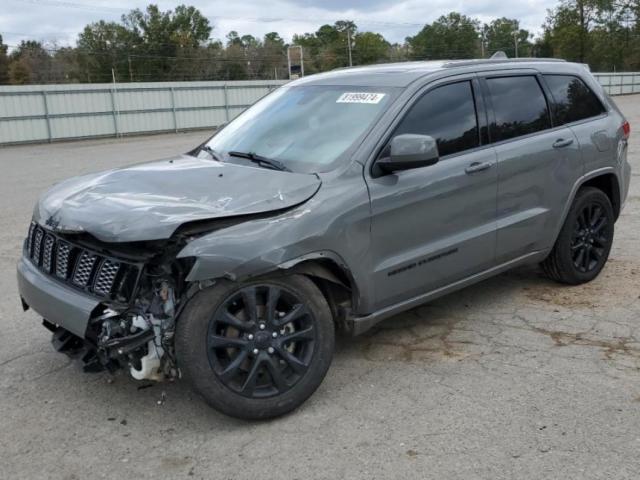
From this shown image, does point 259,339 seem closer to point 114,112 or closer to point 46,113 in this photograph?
point 46,113

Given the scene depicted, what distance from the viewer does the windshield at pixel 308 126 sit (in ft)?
13.0

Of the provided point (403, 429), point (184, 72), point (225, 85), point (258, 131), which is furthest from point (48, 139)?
point (184, 72)

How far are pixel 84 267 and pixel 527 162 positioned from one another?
300 centimetres

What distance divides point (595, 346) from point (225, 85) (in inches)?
1097

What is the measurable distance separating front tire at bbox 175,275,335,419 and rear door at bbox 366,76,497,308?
0.54 m

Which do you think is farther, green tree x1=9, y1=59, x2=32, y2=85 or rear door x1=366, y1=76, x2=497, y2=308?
green tree x1=9, y1=59, x2=32, y2=85

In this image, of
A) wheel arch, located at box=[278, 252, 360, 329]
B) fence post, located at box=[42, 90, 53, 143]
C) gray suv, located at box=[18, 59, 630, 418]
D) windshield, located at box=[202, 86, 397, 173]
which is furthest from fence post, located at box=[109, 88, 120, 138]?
wheel arch, located at box=[278, 252, 360, 329]

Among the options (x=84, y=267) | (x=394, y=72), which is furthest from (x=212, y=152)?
(x=84, y=267)

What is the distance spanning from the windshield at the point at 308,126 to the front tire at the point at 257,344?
2.72 ft

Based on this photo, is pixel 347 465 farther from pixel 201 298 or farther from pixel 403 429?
pixel 201 298

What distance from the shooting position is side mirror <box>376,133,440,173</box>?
3.70m

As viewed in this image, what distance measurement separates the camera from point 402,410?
3502mm

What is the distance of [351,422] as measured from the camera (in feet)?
11.1

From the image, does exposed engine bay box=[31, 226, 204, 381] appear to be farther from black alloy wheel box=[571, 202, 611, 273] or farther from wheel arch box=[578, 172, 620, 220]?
wheel arch box=[578, 172, 620, 220]
